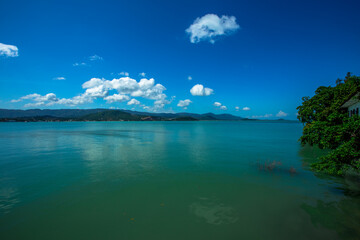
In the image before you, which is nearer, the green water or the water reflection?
the green water

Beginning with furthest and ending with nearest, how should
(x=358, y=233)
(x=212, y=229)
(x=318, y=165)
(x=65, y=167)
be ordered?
(x=65, y=167)
(x=318, y=165)
(x=212, y=229)
(x=358, y=233)

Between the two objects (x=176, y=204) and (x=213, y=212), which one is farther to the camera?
(x=176, y=204)

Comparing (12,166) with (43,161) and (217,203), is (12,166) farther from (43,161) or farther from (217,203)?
(217,203)

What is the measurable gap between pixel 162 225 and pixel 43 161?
23659 mm

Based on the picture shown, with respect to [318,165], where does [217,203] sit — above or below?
below

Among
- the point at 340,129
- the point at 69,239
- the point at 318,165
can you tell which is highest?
the point at 340,129

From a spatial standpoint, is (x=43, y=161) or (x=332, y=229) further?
(x=43, y=161)

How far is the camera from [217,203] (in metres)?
11.9

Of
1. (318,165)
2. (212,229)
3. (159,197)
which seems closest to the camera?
(212,229)

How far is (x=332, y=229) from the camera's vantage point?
8859 mm

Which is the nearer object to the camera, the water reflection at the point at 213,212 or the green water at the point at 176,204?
the green water at the point at 176,204

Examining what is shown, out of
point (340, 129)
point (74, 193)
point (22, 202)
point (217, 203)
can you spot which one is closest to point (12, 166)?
point (22, 202)

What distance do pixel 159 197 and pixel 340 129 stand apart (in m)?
12.6

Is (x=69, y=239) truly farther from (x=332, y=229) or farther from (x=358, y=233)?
(x=358, y=233)
